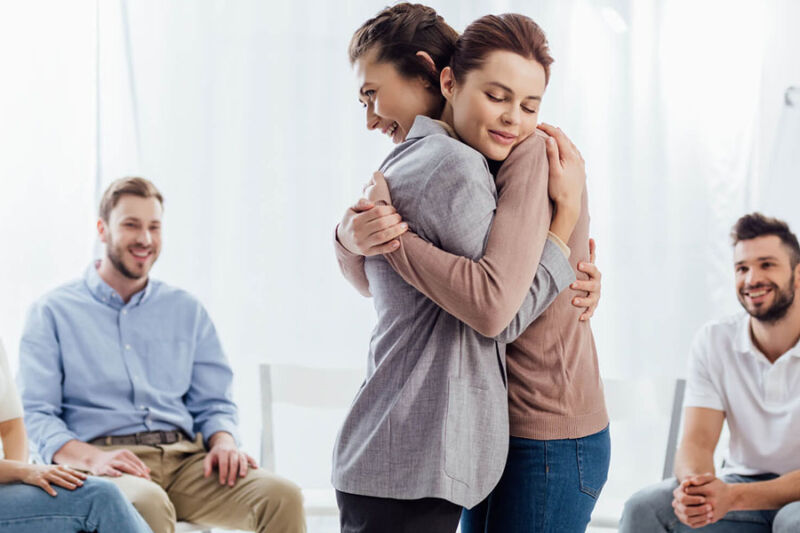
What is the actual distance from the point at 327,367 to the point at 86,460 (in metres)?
0.86

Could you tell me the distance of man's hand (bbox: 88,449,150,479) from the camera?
2225 millimetres

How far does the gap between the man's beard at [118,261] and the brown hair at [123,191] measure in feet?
0.39

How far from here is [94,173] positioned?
2947 mm

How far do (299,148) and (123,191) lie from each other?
24.2 inches

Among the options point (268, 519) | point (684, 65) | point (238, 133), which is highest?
point (684, 65)

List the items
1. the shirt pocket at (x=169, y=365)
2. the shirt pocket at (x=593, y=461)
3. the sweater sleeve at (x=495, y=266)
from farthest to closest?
the shirt pocket at (x=169, y=365) < the shirt pocket at (x=593, y=461) < the sweater sleeve at (x=495, y=266)

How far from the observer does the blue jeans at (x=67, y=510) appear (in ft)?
6.00

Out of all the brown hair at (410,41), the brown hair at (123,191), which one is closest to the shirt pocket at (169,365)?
the brown hair at (123,191)

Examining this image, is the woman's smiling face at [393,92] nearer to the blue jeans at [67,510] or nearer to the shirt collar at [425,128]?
the shirt collar at [425,128]

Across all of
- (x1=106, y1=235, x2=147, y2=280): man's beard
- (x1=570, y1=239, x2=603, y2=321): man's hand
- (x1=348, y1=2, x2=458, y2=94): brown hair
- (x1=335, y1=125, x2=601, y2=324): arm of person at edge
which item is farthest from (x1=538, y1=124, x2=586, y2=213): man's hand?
(x1=106, y1=235, x2=147, y2=280): man's beard

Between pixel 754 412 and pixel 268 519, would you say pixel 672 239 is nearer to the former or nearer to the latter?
pixel 754 412

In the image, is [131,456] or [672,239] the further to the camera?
[672,239]

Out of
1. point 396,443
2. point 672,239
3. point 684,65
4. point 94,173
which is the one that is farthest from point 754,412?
point 94,173

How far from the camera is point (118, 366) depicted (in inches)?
97.0
